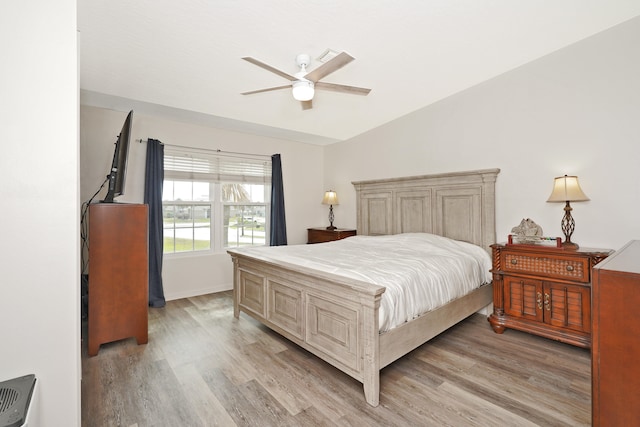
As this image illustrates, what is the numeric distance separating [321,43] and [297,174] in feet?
9.89

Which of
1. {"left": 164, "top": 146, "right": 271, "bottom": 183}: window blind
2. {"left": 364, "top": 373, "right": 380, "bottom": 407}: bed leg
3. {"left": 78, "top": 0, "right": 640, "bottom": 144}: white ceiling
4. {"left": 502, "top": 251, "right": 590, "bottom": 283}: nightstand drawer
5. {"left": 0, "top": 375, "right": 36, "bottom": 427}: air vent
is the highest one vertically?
{"left": 78, "top": 0, "right": 640, "bottom": 144}: white ceiling

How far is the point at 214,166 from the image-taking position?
4.52 metres

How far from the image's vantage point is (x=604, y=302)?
1052 mm

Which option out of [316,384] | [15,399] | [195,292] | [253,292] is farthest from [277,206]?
[15,399]

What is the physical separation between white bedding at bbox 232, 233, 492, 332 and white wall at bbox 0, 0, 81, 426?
1584mm

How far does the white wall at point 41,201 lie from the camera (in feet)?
3.75

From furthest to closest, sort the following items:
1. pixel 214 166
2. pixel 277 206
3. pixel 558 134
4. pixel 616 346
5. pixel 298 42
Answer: pixel 277 206
pixel 214 166
pixel 558 134
pixel 298 42
pixel 616 346

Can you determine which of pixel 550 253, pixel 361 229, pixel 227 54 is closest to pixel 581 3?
pixel 550 253

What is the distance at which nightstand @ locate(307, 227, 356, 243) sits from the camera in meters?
4.92

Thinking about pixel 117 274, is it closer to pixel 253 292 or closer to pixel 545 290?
pixel 253 292

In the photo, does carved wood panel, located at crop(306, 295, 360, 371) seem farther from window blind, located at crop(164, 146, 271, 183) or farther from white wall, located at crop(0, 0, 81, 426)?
window blind, located at crop(164, 146, 271, 183)

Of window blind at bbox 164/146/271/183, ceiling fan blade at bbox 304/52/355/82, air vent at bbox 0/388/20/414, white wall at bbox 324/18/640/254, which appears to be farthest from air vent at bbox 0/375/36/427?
white wall at bbox 324/18/640/254

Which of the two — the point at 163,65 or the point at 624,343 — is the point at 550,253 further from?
the point at 163,65

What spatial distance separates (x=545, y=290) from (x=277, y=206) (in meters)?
3.63
